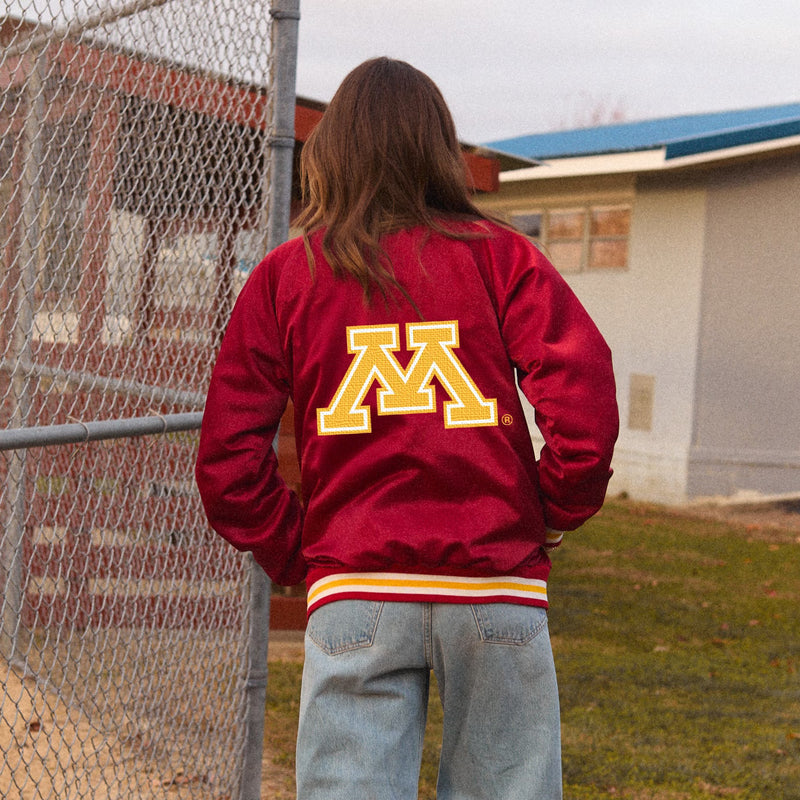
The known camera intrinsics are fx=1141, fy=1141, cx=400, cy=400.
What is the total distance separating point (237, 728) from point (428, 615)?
1844mm

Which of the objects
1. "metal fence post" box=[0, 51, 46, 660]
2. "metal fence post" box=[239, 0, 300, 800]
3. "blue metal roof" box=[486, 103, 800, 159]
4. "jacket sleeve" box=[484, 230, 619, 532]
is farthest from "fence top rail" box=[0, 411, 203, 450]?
"blue metal roof" box=[486, 103, 800, 159]

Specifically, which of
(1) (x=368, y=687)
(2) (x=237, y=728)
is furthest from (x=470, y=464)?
(2) (x=237, y=728)

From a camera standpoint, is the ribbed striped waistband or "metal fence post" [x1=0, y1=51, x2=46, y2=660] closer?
the ribbed striped waistband

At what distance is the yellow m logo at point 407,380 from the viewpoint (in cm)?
200

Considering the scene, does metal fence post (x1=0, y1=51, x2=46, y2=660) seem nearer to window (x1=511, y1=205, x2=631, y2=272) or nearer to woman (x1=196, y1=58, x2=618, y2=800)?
woman (x1=196, y1=58, x2=618, y2=800)

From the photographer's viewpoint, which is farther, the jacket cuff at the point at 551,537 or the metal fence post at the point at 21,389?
the metal fence post at the point at 21,389

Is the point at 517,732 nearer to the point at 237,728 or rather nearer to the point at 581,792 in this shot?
the point at 237,728

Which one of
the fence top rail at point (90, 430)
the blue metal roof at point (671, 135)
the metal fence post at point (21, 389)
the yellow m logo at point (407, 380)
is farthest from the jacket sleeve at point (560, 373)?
the blue metal roof at point (671, 135)

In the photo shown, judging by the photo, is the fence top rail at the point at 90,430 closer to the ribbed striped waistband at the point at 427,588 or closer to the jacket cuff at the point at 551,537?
the ribbed striped waistband at the point at 427,588

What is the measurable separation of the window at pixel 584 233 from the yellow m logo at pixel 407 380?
13234mm

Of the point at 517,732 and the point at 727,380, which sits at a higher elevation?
the point at 517,732

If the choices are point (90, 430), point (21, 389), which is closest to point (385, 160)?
point (90, 430)

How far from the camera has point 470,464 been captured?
6.50ft

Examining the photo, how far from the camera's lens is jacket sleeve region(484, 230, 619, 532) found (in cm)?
201
